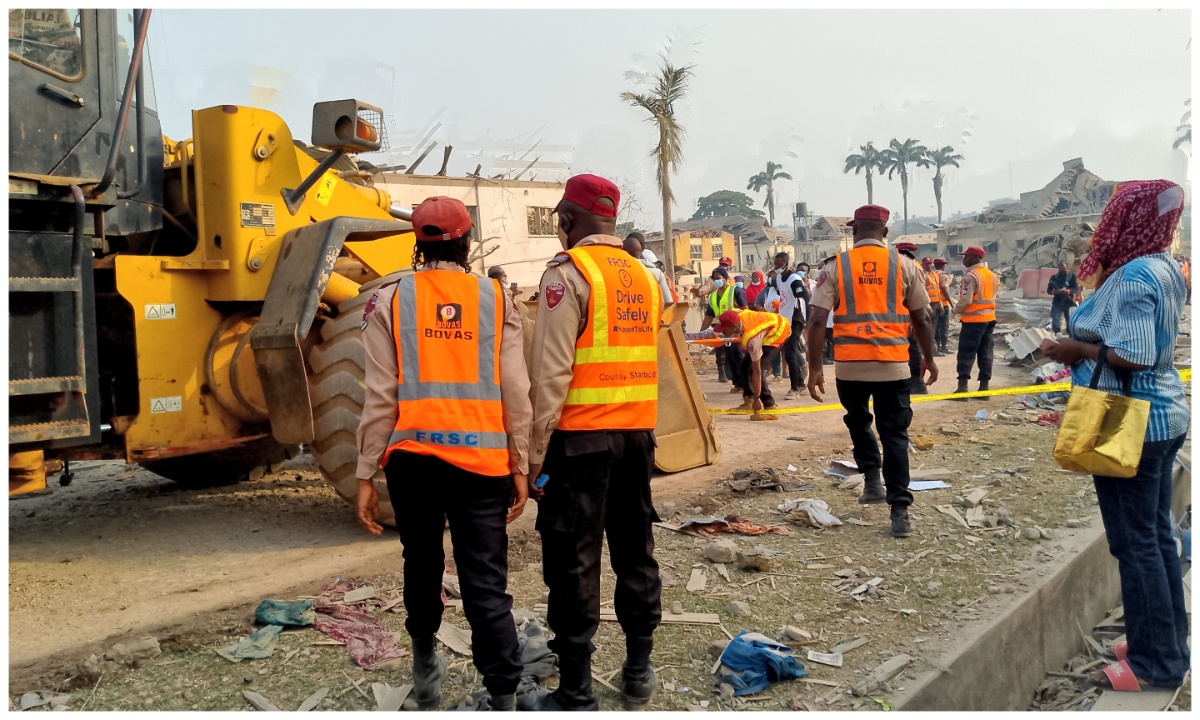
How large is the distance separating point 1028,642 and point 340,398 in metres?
3.82

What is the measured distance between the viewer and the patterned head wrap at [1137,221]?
3193mm

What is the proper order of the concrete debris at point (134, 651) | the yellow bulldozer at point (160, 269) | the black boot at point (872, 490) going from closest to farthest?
the concrete debris at point (134, 651) < the yellow bulldozer at point (160, 269) < the black boot at point (872, 490)

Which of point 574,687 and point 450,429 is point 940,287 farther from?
point 450,429

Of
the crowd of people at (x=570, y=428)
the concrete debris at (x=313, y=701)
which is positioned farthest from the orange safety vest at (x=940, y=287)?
the concrete debris at (x=313, y=701)

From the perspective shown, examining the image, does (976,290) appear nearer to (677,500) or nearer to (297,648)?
(677,500)

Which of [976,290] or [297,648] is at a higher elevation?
[976,290]

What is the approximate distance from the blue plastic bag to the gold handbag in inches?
52.1

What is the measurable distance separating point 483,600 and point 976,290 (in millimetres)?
9254

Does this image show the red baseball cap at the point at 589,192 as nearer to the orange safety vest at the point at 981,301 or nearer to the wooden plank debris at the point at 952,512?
the wooden plank debris at the point at 952,512

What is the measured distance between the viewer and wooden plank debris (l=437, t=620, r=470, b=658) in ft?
11.8

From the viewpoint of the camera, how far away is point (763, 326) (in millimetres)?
9133

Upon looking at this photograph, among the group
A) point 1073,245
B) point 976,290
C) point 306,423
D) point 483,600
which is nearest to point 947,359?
point 1073,245

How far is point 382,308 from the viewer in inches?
115

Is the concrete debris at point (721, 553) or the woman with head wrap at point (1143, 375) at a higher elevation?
the woman with head wrap at point (1143, 375)
